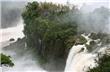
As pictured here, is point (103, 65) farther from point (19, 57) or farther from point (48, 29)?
point (19, 57)

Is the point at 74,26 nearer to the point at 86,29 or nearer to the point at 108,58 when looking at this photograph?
the point at 86,29

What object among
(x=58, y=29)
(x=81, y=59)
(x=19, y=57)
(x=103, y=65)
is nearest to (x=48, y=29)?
(x=58, y=29)

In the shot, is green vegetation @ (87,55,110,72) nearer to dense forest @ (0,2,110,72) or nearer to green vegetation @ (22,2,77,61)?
dense forest @ (0,2,110,72)

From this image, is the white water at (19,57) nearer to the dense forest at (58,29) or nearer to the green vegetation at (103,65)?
the dense forest at (58,29)

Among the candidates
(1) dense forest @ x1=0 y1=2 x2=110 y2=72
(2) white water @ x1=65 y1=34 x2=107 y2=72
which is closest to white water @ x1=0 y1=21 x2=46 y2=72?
(1) dense forest @ x1=0 y1=2 x2=110 y2=72

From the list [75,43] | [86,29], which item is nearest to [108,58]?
[75,43]

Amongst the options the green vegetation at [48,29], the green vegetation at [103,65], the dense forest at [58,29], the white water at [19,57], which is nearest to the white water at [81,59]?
the green vegetation at [103,65]
